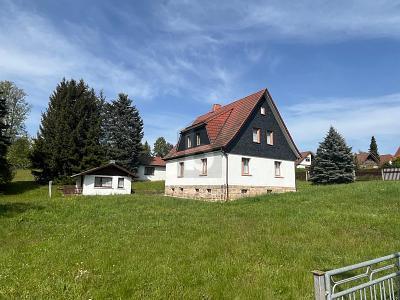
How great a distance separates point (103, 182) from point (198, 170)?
48.4ft

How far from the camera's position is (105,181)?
4097 cm

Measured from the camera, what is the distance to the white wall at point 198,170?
92.5 ft

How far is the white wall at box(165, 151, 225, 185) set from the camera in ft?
92.5

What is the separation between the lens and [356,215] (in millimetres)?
14336

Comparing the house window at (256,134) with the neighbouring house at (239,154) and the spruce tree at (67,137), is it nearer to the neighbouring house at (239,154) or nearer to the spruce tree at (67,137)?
the neighbouring house at (239,154)

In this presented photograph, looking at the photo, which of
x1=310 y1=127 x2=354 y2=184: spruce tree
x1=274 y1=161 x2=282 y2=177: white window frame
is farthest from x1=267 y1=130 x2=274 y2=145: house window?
x1=310 y1=127 x2=354 y2=184: spruce tree

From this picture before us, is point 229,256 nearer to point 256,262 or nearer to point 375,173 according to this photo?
point 256,262

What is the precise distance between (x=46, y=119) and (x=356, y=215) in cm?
4352

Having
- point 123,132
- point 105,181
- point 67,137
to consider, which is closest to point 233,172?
point 105,181

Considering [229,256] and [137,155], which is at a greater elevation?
[137,155]

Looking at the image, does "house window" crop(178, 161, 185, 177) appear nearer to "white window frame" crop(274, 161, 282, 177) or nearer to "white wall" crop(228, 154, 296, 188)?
"white wall" crop(228, 154, 296, 188)

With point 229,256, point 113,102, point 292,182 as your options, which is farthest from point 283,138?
point 113,102

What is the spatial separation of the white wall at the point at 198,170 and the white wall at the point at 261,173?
83cm

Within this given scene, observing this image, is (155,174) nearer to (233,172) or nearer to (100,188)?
(100,188)
